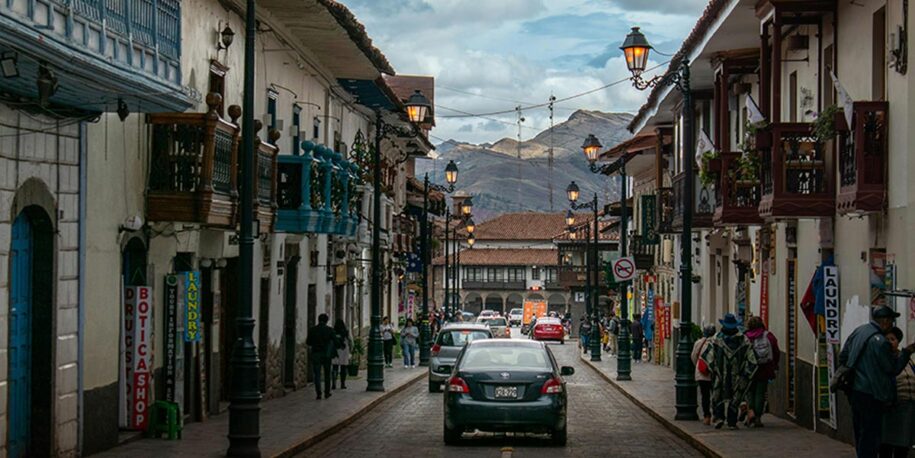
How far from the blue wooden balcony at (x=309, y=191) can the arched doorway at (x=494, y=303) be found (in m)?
120

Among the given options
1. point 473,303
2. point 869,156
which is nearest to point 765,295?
point 869,156

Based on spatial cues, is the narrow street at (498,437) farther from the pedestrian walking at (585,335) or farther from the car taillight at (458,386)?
the pedestrian walking at (585,335)

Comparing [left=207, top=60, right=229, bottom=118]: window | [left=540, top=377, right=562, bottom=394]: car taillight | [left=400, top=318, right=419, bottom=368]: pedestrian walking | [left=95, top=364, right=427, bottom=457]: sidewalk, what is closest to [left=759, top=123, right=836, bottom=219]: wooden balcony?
[left=540, top=377, right=562, bottom=394]: car taillight

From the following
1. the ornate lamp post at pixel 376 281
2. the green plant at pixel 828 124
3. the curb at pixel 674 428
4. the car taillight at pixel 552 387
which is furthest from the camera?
the ornate lamp post at pixel 376 281

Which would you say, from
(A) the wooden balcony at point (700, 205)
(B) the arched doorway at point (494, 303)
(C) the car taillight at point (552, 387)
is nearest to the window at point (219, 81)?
(C) the car taillight at point (552, 387)

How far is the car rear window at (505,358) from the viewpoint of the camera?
21.3m

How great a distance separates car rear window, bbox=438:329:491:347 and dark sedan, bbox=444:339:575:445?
548 inches

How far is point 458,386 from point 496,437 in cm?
213

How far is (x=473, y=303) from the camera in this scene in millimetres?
151125

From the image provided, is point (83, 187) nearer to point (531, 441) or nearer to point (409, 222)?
point (531, 441)

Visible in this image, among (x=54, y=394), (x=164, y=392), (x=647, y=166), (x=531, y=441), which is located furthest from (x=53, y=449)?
(x=647, y=166)

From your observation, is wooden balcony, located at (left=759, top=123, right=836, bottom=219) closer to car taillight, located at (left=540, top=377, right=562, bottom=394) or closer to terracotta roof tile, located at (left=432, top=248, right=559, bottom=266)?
car taillight, located at (left=540, top=377, right=562, bottom=394)

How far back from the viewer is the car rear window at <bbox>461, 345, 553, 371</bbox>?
21.3m

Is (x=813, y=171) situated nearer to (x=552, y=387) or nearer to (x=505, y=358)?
(x=552, y=387)
